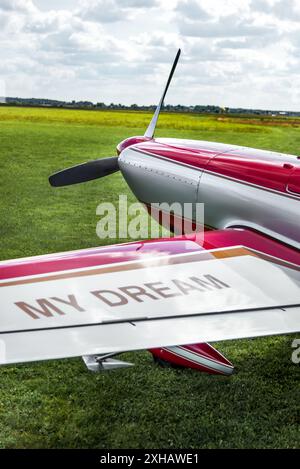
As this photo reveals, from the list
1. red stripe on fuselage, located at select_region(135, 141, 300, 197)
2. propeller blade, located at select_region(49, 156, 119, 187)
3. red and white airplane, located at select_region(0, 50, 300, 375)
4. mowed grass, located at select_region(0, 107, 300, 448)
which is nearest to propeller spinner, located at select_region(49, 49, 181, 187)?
propeller blade, located at select_region(49, 156, 119, 187)

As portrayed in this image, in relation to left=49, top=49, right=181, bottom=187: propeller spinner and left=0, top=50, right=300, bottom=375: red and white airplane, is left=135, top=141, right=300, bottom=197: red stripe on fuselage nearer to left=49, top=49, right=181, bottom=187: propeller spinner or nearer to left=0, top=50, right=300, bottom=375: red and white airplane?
left=0, top=50, right=300, bottom=375: red and white airplane

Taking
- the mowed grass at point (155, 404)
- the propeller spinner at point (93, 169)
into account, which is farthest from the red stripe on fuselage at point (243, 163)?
the mowed grass at point (155, 404)

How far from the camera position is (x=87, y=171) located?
750 centimetres

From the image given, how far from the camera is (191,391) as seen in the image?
4387mm

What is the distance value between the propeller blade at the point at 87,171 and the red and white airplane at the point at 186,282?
5.27ft

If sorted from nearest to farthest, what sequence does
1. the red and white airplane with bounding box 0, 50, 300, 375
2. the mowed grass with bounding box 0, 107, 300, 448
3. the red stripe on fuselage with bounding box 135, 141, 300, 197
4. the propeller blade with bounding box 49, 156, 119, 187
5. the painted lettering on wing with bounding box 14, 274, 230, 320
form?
the red and white airplane with bounding box 0, 50, 300, 375 < the painted lettering on wing with bounding box 14, 274, 230, 320 < the mowed grass with bounding box 0, 107, 300, 448 < the red stripe on fuselage with bounding box 135, 141, 300, 197 < the propeller blade with bounding box 49, 156, 119, 187

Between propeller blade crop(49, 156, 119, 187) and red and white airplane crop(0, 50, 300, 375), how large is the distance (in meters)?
1.61

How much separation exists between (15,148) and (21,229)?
13640 mm

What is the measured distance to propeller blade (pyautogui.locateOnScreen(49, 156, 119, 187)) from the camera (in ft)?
24.0

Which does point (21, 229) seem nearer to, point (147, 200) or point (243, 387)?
point (147, 200)

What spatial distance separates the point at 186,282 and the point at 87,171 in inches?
150

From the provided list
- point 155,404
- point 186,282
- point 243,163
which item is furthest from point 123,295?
point 243,163

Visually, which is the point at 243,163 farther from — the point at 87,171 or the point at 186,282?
the point at 87,171

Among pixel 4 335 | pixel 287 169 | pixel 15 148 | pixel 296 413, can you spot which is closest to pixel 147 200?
pixel 287 169
